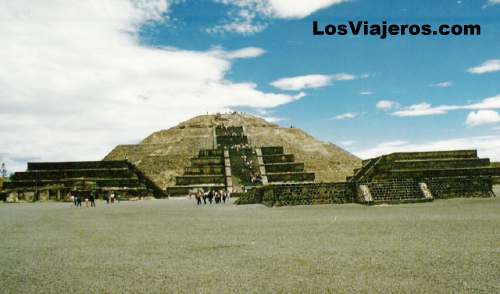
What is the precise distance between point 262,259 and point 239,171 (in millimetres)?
40874

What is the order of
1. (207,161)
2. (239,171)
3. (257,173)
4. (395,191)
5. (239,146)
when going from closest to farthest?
(395,191) < (257,173) < (207,161) < (239,171) < (239,146)

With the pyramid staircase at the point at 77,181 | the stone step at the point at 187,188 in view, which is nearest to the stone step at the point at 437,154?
the stone step at the point at 187,188

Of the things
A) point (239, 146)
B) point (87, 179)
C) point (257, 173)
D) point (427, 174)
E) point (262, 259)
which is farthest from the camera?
point (239, 146)

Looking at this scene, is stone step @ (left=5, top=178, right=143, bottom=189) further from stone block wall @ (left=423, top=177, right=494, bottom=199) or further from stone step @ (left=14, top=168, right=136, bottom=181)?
stone block wall @ (left=423, top=177, right=494, bottom=199)

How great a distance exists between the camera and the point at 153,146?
2618 inches

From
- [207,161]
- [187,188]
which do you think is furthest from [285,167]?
[187,188]

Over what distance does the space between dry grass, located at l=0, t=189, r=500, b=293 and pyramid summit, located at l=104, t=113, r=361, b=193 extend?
107 ft

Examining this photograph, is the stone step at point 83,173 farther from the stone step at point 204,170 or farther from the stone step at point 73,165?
the stone step at point 204,170

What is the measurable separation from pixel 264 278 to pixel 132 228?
→ 29.6ft

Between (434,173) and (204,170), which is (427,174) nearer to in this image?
(434,173)

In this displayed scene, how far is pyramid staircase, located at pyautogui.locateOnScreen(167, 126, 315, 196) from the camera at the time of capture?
45375mm

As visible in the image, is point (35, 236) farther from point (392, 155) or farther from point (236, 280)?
point (392, 155)

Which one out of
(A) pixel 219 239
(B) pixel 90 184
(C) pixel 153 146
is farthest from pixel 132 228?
(C) pixel 153 146

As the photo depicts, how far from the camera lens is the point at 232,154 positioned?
53969mm
